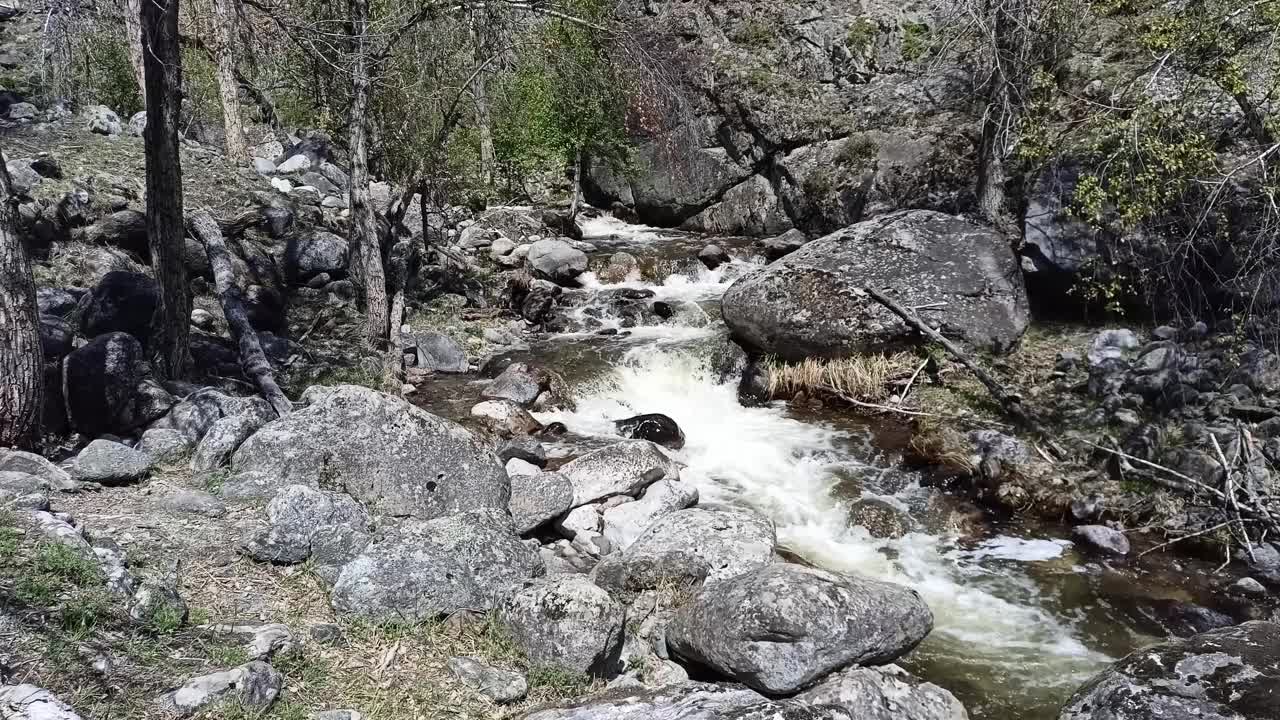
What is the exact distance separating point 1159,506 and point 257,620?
767 centimetres

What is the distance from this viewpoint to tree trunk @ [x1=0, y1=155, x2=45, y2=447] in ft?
19.9

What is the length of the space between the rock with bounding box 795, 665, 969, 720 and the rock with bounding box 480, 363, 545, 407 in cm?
644

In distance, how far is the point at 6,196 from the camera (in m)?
6.12

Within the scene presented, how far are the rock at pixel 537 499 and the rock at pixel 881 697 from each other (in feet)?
9.53

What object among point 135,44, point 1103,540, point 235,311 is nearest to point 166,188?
point 235,311

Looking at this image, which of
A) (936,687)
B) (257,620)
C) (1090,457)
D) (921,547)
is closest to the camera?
(257,620)

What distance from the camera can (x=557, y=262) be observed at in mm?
16078

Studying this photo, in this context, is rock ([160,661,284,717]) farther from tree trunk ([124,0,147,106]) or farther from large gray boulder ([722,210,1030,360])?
tree trunk ([124,0,147,106])

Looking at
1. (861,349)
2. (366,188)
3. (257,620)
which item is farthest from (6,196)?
(861,349)

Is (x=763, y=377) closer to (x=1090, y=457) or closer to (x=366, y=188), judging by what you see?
(x=1090, y=457)

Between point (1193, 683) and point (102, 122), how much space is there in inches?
675

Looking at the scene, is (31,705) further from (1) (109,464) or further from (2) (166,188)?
(2) (166,188)

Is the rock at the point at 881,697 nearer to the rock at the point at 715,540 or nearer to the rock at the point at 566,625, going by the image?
the rock at the point at 566,625

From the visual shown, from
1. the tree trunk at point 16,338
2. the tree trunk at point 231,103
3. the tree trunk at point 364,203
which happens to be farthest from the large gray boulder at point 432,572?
the tree trunk at point 231,103
